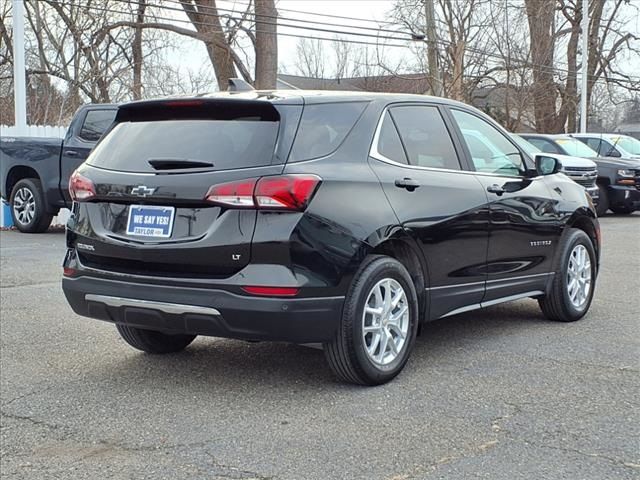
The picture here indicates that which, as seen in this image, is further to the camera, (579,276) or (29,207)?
(29,207)

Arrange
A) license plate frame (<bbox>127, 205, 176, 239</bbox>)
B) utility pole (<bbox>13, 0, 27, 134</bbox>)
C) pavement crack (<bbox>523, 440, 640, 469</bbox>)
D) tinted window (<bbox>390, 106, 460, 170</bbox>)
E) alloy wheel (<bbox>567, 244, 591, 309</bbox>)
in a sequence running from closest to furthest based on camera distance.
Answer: pavement crack (<bbox>523, 440, 640, 469</bbox>) < license plate frame (<bbox>127, 205, 176, 239</bbox>) < tinted window (<bbox>390, 106, 460, 170</bbox>) < alloy wheel (<bbox>567, 244, 591, 309</bbox>) < utility pole (<bbox>13, 0, 27, 134</bbox>)

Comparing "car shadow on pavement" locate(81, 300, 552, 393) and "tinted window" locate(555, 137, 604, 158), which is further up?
"tinted window" locate(555, 137, 604, 158)

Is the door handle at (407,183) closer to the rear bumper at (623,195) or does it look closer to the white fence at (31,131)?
the white fence at (31,131)

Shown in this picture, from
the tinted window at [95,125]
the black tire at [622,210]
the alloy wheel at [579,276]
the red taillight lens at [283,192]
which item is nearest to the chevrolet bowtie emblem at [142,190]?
the red taillight lens at [283,192]

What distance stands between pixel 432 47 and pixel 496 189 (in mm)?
20109

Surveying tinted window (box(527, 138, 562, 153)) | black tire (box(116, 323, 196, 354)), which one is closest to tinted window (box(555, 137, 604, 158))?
tinted window (box(527, 138, 562, 153))

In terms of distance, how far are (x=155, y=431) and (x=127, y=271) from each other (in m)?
0.99

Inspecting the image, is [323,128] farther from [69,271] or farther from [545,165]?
[545,165]

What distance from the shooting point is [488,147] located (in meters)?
6.27

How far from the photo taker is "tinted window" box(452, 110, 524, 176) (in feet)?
19.9

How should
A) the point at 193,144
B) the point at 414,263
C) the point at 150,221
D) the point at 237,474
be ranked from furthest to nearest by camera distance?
the point at 414,263 < the point at 193,144 < the point at 150,221 < the point at 237,474

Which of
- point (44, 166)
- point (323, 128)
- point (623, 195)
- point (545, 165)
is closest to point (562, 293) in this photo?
point (545, 165)

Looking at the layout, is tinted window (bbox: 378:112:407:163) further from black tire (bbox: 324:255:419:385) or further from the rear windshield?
the rear windshield

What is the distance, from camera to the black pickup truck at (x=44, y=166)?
13.3 meters
